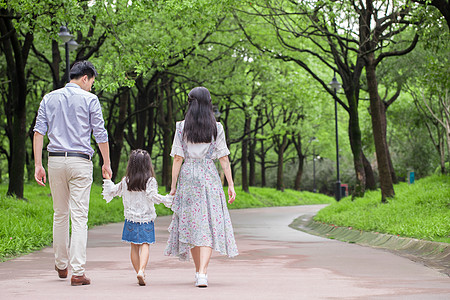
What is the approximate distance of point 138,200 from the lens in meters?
7.15

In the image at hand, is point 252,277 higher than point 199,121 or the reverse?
the reverse

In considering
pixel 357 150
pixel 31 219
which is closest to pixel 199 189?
pixel 31 219

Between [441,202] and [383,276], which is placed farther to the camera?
[441,202]

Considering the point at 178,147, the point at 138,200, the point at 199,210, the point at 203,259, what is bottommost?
the point at 203,259

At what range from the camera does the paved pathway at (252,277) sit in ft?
19.4

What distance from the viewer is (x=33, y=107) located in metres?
32.2

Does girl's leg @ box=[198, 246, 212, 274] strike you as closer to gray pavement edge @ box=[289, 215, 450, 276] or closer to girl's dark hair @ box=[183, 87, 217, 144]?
girl's dark hair @ box=[183, 87, 217, 144]

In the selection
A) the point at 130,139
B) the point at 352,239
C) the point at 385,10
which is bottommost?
the point at 352,239

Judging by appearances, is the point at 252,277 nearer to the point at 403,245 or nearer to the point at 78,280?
the point at 78,280

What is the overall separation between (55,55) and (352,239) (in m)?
12.7

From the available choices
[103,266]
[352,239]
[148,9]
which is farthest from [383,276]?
[148,9]

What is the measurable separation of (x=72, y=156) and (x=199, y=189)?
1.33 metres

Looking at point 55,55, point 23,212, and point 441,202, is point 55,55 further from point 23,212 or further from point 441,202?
point 441,202

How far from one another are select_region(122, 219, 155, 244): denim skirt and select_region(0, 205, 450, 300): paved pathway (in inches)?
17.4
